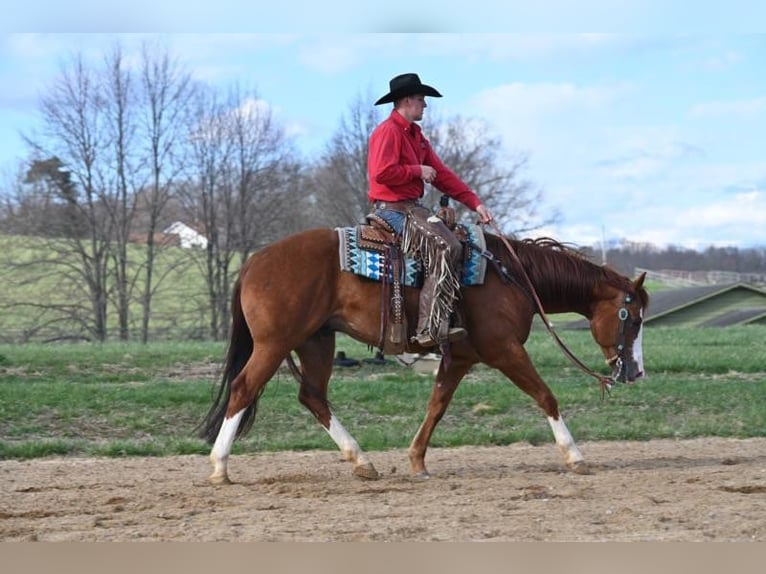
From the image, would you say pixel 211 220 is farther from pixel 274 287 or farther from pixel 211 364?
pixel 274 287

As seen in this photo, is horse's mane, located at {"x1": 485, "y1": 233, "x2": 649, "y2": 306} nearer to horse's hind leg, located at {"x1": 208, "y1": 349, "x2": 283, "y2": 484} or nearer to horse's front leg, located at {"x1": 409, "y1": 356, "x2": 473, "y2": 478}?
horse's front leg, located at {"x1": 409, "y1": 356, "x2": 473, "y2": 478}

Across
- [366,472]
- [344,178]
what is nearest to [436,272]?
[366,472]

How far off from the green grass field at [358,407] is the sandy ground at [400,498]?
0.75m

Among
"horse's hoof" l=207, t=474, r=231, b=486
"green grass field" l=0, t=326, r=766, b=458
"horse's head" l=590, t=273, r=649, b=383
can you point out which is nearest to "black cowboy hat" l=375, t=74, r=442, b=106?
"horse's head" l=590, t=273, r=649, b=383

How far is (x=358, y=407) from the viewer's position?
12117mm

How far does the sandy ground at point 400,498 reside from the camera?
562 centimetres

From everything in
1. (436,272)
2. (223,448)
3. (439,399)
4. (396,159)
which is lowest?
(223,448)

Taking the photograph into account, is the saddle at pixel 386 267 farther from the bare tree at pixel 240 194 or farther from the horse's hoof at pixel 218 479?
the bare tree at pixel 240 194

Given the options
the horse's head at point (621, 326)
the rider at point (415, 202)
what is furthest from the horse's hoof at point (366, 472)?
the horse's head at point (621, 326)

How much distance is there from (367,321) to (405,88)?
1.84 meters

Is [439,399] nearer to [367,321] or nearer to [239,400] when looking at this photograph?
[367,321]

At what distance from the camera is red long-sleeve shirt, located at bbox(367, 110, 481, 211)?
7766 millimetres

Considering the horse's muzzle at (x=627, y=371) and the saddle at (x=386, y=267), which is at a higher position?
the saddle at (x=386, y=267)

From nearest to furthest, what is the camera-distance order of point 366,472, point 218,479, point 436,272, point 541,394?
point 218,479 < point 436,272 < point 366,472 < point 541,394
